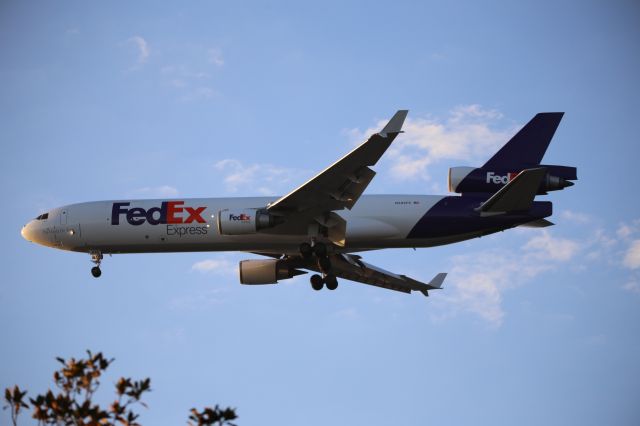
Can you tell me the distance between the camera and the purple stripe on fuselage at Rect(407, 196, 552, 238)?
113ft

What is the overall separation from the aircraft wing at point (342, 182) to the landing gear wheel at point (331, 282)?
4614 millimetres

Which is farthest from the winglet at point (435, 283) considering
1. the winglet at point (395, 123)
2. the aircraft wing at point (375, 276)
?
the winglet at point (395, 123)

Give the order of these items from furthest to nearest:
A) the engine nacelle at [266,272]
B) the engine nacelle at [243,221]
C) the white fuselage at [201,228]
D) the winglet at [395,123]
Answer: the engine nacelle at [266,272]
the white fuselage at [201,228]
the engine nacelle at [243,221]
the winglet at [395,123]

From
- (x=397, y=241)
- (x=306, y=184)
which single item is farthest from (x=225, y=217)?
(x=397, y=241)

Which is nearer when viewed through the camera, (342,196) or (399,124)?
(399,124)

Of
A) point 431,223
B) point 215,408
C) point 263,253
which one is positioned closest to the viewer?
point 215,408

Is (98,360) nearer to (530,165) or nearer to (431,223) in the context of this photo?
(431,223)

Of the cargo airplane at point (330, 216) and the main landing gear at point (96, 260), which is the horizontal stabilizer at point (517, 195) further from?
the main landing gear at point (96, 260)

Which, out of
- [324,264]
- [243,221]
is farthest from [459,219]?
[243,221]

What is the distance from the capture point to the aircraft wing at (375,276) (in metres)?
41.7

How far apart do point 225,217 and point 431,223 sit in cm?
810

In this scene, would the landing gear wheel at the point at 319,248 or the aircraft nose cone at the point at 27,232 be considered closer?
the landing gear wheel at the point at 319,248

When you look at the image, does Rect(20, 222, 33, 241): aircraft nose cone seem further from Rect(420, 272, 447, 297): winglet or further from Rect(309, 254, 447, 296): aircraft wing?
Rect(420, 272, 447, 297): winglet

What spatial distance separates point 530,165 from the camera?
35844 mm
